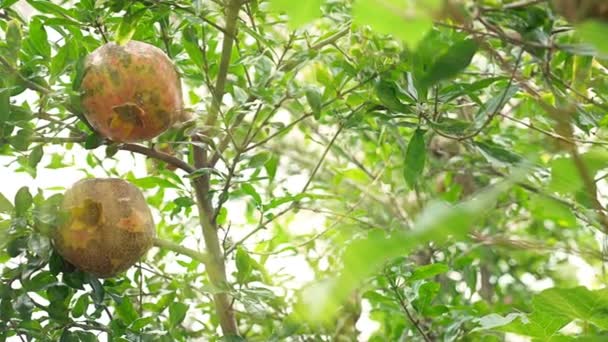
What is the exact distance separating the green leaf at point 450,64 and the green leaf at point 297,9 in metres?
0.11

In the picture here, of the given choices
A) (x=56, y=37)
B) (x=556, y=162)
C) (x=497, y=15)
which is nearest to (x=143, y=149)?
(x=56, y=37)

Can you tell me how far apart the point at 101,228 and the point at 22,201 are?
10 centimetres

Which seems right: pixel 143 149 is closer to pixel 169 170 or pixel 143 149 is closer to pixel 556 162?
pixel 169 170

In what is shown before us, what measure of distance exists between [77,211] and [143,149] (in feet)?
0.36

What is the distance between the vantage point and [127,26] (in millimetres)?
833

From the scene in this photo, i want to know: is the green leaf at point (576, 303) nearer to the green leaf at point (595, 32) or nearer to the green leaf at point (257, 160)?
the green leaf at point (595, 32)

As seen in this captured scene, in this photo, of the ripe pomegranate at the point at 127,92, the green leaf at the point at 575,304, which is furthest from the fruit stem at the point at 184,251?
the green leaf at the point at 575,304

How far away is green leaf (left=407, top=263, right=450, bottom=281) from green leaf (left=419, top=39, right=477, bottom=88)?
0.52m

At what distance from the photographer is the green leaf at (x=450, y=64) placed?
1.45 feet

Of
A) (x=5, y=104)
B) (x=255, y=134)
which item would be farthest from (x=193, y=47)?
→ (x=5, y=104)

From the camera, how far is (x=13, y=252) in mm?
953

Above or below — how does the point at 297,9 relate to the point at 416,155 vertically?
below

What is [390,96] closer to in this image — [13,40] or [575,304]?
[575,304]

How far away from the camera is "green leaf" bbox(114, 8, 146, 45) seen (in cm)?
82
